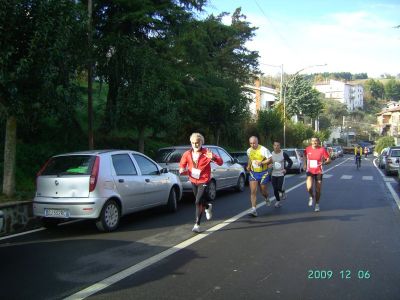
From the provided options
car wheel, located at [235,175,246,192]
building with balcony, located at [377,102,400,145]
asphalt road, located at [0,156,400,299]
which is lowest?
asphalt road, located at [0,156,400,299]

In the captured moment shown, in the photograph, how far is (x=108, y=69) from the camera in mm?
15664

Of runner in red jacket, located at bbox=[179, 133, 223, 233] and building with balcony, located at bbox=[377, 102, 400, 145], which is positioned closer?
runner in red jacket, located at bbox=[179, 133, 223, 233]

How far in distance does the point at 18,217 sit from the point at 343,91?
15085cm

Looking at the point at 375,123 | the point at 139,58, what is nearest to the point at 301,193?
the point at 139,58

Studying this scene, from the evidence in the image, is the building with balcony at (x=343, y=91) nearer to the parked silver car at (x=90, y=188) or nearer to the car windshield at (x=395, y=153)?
the car windshield at (x=395, y=153)

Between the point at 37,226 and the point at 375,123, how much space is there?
134 m

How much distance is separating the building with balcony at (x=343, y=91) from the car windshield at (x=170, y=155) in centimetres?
14156

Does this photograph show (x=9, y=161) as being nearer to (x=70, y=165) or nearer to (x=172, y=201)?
(x=70, y=165)

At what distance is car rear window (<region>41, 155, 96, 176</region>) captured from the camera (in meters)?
8.30

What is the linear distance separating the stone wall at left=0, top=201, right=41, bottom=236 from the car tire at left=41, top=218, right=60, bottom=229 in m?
0.41

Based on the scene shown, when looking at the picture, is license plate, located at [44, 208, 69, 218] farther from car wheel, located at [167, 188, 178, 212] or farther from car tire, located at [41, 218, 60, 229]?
car wheel, located at [167, 188, 178, 212]

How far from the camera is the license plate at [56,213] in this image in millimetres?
8195

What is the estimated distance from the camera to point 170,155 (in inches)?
512

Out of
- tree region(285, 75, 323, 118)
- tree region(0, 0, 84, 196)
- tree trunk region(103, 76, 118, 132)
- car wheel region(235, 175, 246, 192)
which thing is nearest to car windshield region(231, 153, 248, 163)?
car wheel region(235, 175, 246, 192)
